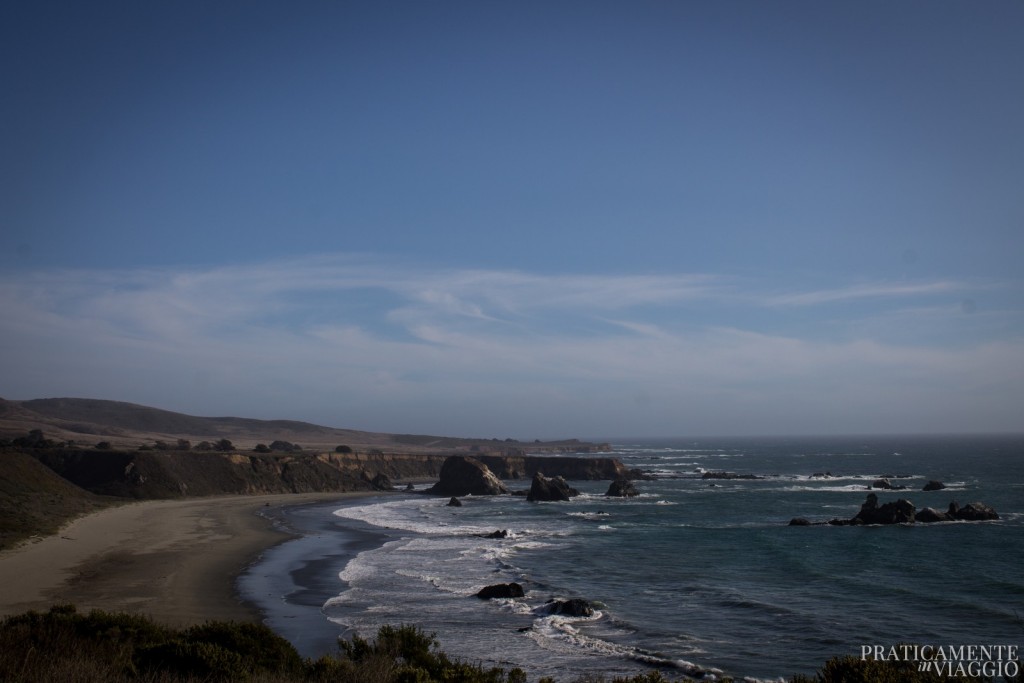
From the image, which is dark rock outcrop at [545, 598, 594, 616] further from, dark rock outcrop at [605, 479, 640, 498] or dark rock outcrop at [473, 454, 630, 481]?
dark rock outcrop at [473, 454, 630, 481]

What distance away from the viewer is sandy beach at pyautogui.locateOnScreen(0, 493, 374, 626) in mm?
23234

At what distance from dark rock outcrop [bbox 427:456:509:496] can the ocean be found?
82.0ft

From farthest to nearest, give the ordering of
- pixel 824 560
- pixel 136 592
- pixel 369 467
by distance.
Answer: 1. pixel 369 467
2. pixel 824 560
3. pixel 136 592

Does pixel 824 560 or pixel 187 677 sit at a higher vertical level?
pixel 187 677

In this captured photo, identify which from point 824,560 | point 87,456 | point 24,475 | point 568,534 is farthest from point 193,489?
point 824,560

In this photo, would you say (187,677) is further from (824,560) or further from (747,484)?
(747,484)

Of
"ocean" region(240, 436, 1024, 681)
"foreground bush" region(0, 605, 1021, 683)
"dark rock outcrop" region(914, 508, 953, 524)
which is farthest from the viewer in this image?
"dark rock outcrop" region(914, 508, 953, 524)

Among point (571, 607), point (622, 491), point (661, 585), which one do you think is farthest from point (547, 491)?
point (571, 607)

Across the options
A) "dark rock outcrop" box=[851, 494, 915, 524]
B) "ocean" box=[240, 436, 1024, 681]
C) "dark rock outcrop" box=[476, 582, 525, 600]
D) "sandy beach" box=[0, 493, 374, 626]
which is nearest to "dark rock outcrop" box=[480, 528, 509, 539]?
"ocean" box=[240, 436, 1024, 681]

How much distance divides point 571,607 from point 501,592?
11.1ft

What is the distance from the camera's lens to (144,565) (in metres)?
31.4

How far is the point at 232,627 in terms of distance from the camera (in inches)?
552

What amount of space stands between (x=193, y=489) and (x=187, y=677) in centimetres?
6941

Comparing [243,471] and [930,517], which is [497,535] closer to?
[930,517]
